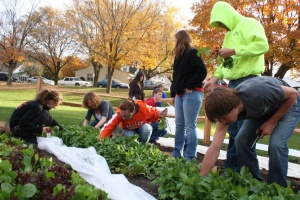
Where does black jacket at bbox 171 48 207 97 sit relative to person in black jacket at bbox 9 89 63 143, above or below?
above

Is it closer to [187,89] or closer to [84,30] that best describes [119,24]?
[84,30]

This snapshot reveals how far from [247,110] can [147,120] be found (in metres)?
2.80

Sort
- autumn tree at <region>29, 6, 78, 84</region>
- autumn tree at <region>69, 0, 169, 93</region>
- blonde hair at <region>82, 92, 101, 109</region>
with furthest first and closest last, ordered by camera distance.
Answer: autumn tree at <region>29, 6, 78, 84</region> < autumn tree at <region>69, 0, 169, 93</region> < blonde hair at <region>82, 92, 101, 109</region>

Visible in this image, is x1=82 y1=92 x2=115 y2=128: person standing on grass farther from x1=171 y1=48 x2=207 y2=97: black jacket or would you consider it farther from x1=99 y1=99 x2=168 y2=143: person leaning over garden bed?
x1=171 y1=48 x2=207 y2=97: black jacket

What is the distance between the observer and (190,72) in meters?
4.21

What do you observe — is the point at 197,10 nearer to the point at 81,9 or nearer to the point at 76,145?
the point at 81,9

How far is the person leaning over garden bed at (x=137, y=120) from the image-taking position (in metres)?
4.79

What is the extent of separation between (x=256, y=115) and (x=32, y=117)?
3.46 metres

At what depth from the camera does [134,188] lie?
9.50ft

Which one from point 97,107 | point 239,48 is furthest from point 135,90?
point 239,48

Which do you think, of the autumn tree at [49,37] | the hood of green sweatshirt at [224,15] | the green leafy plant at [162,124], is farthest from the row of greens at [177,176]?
the autumn tree at [49,37]

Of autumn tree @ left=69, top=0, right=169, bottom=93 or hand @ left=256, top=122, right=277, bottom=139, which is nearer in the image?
hand @ left=256, top=122, right=277, bottom=139

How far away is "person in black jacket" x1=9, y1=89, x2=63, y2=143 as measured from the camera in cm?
493

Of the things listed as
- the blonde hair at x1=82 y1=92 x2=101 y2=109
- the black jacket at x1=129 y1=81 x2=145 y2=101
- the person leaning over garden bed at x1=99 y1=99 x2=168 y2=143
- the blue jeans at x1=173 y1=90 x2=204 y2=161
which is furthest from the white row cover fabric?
the black jacket at x1=129 y1=81 x2=145 y2=101
